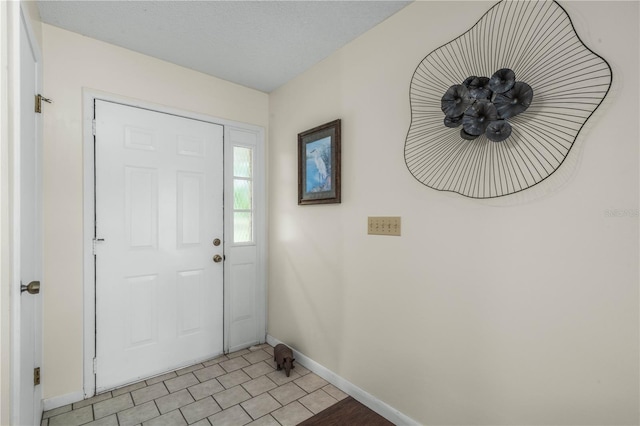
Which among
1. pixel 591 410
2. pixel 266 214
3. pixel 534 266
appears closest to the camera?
pixel 591 410

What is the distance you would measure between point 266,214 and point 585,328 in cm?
235

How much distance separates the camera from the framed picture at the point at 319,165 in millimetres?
2184

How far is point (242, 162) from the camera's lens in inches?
111

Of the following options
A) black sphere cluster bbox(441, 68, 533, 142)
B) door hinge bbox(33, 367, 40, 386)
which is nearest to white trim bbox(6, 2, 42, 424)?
door hinge bbox(33, 367, 40, 386)

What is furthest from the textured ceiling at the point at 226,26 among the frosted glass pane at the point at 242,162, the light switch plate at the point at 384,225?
the light switch plate at the point at 384,225

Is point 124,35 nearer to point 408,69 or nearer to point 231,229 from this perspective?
point 231,229

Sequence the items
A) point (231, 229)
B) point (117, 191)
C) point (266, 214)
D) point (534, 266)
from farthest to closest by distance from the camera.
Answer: point (266, 214)
point (231, 229)
point (117, 191)
point (534, 266)

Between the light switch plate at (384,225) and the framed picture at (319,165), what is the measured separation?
0.33m

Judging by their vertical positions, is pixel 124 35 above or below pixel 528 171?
above

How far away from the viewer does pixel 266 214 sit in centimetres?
293

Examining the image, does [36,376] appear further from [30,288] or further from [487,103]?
[487,103]

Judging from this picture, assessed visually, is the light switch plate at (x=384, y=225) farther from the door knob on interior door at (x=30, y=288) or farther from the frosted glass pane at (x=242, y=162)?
the door knob on interior door at (x=30, y=288)

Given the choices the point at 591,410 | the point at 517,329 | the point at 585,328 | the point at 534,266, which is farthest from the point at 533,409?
the point at 534,266

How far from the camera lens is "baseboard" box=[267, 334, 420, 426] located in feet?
5.87
